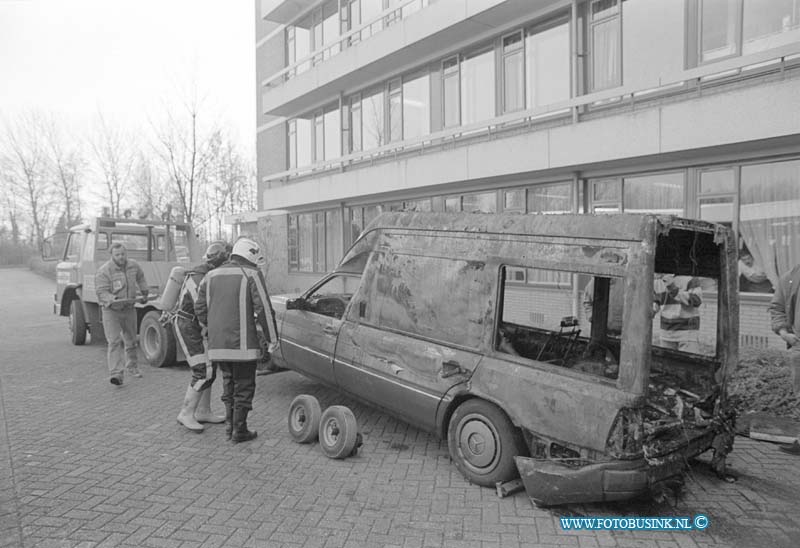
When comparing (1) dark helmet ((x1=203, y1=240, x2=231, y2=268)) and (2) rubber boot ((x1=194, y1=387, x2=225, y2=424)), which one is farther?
(1) dark helmet ((x1=203, y1=240, x2=231, y2=268))

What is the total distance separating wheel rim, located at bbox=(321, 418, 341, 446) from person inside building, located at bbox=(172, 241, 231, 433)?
4.09ft

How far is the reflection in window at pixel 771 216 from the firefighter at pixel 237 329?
7.63 meters

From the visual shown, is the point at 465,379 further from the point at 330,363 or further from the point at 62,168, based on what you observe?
→ the point at 62,168

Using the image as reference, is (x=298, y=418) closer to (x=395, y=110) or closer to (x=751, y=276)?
(x=751, y=276)

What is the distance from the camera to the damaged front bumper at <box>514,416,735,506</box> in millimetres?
3244

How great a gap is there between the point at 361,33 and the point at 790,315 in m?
14.8

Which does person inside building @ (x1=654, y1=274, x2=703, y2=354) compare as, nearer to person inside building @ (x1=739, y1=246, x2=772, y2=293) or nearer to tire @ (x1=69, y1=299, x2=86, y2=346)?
person inside building @ (x1=739, y1=246, x2=772, y2=293)

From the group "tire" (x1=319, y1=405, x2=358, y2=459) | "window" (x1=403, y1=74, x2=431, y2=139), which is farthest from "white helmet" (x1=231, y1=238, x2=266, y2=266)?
"window" (x1=403, y1=74, x2=431, y2=139)

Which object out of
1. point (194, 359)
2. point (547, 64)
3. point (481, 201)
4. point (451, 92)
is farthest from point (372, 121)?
point (194, 359)

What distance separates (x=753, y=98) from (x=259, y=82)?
19199 millimetres

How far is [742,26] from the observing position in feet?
27.6

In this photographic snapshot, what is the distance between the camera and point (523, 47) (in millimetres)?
11609

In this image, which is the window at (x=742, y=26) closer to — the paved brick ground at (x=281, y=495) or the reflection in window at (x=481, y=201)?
the reflection in window at (x=481, y=201)

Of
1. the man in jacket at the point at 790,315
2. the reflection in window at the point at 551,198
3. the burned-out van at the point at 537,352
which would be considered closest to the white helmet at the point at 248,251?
the burned-out van at the point at 537,352
